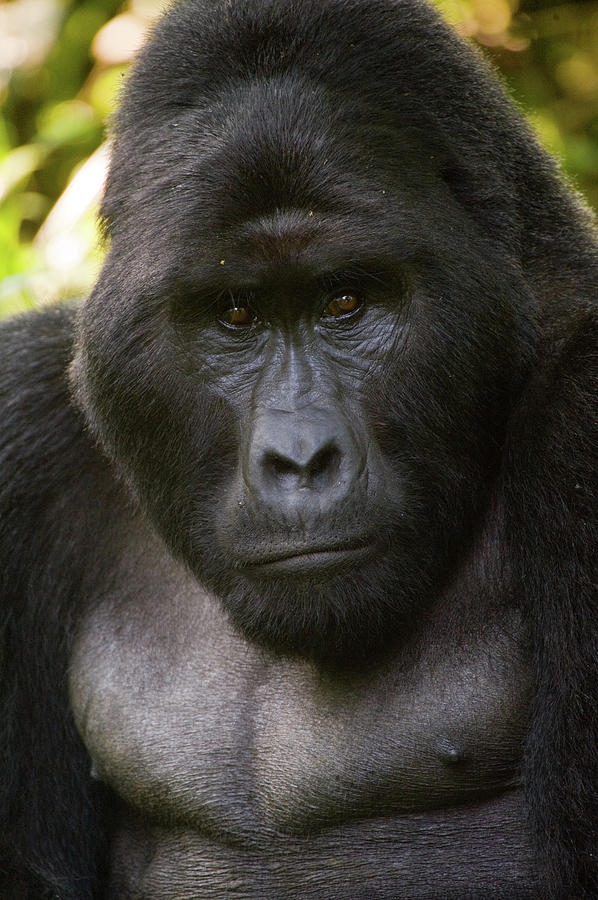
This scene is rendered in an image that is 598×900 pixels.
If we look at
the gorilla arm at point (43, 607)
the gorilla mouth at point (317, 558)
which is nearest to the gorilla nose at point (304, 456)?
the gorilla mouth at point (317, 558)

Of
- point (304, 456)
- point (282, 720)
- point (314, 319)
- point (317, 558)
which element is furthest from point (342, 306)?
point (282, 720)

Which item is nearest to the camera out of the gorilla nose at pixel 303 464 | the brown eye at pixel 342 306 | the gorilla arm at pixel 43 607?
the gorilla nose at pixel 303 464

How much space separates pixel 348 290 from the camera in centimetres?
295

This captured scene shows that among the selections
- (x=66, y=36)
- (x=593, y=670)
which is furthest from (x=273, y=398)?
(x=66, y=36)

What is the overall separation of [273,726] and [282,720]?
1.2 inches

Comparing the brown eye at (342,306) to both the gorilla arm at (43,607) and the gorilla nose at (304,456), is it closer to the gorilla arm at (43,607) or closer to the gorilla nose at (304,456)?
the gorilla nose at (304,456)

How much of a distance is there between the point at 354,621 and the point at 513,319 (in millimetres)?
836

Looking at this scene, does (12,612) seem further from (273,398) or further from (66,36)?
(66,36)

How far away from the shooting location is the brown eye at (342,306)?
2.94 metres

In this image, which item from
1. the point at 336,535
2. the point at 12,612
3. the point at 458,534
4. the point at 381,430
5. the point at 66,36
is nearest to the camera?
the point at 336,535

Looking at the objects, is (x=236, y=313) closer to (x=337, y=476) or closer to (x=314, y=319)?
(x=314, y=319)

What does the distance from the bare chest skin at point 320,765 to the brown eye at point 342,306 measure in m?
0.83

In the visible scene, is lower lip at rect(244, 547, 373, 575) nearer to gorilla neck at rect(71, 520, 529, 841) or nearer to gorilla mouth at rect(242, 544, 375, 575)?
gorilla mouth at rect(242, 544, 375, 575)

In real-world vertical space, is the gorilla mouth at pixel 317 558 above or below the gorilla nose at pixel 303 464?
below
